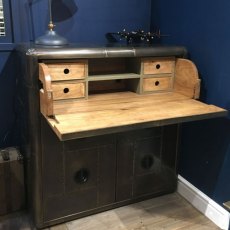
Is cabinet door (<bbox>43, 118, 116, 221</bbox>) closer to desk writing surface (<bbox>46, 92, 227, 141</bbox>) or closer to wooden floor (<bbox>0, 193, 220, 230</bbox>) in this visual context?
wooden floor (<bbox>0, 193, 220, 230</bbox>)

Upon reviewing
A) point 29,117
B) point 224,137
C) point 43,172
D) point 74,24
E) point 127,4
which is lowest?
point 43,172

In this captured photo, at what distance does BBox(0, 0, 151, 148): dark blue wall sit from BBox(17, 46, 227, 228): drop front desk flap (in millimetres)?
196

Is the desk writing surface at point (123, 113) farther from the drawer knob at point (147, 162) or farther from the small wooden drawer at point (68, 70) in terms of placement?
the drawer knob at point (147, 162)

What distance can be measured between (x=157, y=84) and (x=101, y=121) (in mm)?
659

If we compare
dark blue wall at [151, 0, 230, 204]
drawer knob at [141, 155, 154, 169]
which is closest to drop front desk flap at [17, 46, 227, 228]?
drawer knob at [141, 155, 154, 169]

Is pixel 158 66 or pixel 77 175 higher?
pixel 158 66

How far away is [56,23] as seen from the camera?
197 centimetres

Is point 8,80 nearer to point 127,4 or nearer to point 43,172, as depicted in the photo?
point 43,172

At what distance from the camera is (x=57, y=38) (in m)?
1.69

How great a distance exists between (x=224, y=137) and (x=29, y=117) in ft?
3.64

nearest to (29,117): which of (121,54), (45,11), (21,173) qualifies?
(21,173)

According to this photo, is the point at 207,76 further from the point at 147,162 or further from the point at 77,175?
the point at 77,175

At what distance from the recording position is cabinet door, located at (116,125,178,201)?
6.21 feet

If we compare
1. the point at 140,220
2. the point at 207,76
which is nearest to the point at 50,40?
the point at 207,76
